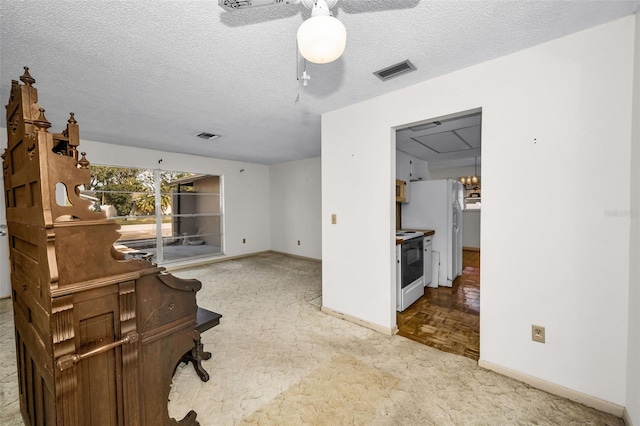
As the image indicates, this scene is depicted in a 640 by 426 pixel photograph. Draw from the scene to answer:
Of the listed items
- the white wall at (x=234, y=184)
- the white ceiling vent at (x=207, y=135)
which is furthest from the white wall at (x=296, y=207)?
the white ceiling vent at (x=207, y=135)

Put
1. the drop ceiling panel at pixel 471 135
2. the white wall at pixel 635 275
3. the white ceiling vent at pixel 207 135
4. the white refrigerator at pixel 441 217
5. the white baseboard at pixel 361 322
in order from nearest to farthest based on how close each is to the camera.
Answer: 1. the white wall at pixel 635 275
2. the white baseboard at pixel 361 322
3. the drop ceiling panel at pixel 471 135
4. the white ceiling vent at pixel 207 135
5. the white refrigerator at pixel 441 217

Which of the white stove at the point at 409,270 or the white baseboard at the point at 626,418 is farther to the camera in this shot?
the white stove at the point at 409,270

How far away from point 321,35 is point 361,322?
267 cm

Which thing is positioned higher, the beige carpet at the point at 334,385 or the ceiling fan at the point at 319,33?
the ceiling fan at the point at 319,33

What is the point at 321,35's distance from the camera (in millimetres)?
989

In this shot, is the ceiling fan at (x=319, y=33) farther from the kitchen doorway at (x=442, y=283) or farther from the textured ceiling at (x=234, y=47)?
the kitchen doorway at (x=442, y=283)

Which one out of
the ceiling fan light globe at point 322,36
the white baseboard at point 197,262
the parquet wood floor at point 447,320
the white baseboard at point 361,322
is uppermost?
the ceiling fan light globe at point 322,36

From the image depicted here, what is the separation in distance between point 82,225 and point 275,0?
116 cm

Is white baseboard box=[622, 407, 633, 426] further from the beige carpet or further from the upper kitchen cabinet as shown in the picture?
the upper kitchen cabinet

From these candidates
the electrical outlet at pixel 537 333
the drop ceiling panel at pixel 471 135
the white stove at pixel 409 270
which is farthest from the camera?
the drop ceiling panel at pixel 471 135

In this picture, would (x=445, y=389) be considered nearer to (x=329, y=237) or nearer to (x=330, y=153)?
(x=329, y=237)

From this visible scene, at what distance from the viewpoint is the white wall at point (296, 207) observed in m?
6.23

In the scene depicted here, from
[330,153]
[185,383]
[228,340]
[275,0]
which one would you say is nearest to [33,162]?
[275,0]

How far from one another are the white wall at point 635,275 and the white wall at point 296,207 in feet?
16.1
